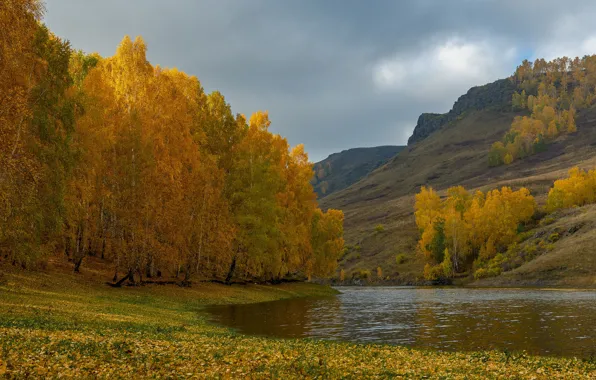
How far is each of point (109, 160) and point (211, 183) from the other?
43.8 ft

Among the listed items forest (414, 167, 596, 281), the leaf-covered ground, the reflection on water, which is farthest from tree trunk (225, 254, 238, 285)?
forest (414, 167, 596, 281)

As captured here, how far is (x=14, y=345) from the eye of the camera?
16.3 metres

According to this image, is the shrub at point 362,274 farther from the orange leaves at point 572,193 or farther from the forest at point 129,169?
the forest at point 129,169

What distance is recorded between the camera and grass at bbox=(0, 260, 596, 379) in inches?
598

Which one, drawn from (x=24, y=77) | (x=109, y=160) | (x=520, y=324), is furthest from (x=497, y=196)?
(x=24, y=77)

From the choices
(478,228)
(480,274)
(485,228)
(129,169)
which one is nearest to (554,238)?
(485,228)

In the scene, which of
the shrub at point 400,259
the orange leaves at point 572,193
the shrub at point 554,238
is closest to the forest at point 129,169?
the shrub at point 554,238

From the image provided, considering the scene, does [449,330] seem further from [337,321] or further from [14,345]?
[14,345]

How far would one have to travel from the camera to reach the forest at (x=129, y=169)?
29734 mm

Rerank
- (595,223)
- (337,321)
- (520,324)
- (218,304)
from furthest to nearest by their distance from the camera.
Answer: (595,223) → (218,304) → (337,321) → (520,324)

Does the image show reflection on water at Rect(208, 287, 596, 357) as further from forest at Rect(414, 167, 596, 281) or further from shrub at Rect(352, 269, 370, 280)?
shrub at Rect(352, 269, 370, 280)

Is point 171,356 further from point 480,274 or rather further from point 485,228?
point 485,228

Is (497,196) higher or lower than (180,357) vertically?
higher

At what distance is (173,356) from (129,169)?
29765 millimetres
